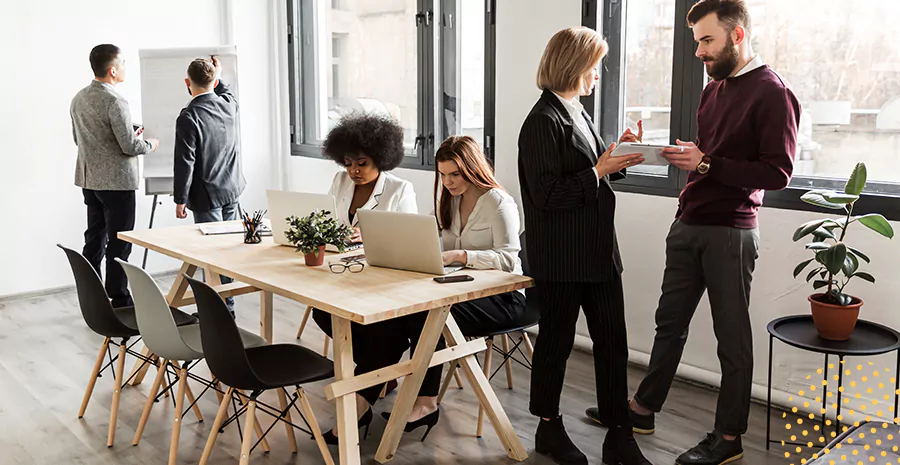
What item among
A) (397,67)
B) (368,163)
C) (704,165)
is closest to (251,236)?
(368,163)

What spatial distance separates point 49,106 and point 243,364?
154 inches

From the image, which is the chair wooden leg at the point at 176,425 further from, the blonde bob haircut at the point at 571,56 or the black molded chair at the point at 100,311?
the blonde bob haircut at the point at 571,56

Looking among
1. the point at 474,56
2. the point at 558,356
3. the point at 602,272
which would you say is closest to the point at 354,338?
the point at 558,356

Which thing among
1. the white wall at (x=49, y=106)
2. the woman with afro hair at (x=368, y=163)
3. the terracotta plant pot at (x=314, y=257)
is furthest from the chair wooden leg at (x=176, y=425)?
the white wall at (x=49, y=106)

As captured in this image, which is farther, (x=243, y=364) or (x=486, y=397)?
(x=486, y=397)

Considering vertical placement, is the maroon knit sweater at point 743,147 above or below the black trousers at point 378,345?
above

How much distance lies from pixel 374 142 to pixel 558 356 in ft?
4.62

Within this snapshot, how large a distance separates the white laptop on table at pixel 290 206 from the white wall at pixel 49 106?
2.89m

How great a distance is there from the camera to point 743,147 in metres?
2.91

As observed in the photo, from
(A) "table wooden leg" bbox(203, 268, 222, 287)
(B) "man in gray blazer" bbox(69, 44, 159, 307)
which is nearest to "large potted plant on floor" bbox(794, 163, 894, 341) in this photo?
(A) "table wooden leg" bbox(203, 268, 222, 287)

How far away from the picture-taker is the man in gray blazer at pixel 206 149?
475 cm

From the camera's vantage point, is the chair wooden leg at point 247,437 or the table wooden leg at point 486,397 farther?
the table wooden leg at point 486,397

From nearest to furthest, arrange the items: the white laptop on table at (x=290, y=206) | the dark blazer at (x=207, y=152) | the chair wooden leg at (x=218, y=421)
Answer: the chair wooden leg at (x=218, y=421)
the white laptop on table at (x=290, y=206)
the dark blazer at (x=207, y=152)

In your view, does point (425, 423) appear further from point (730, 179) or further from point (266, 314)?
point (730, 179)
